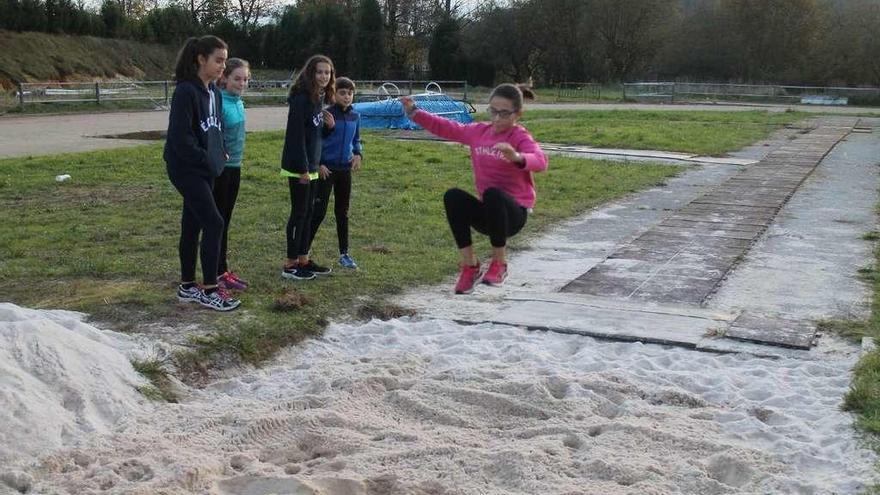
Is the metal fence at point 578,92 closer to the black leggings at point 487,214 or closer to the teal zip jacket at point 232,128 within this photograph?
the teal zip jacket at point 232,128

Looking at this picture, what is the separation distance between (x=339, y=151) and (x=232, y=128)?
102 centimetres

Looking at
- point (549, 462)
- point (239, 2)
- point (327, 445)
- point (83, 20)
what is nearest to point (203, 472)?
point (327, 445)

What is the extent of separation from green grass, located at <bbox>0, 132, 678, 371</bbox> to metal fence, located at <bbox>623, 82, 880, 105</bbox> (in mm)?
30943

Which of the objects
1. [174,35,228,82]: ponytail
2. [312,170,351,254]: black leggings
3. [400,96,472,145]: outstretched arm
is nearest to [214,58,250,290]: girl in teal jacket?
[174,35,228,82]: ponytail

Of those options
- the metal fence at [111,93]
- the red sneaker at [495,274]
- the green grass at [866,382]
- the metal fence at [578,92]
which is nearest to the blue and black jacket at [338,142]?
the red sneaker at [495,274]

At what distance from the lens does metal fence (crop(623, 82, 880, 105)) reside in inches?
1745

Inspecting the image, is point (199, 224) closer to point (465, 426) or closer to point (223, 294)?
point (223, 294)

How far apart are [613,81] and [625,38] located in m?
2.64

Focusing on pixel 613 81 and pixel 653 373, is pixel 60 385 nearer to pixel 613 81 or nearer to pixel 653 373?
pixel 653 373

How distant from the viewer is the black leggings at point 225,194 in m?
6.94

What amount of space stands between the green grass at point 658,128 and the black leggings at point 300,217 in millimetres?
13092

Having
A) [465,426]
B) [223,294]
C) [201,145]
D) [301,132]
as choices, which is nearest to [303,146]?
[301,132]

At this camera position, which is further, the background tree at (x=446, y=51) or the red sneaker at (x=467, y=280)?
the background tree at (x=446, y=51)

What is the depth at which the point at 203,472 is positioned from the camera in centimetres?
398
